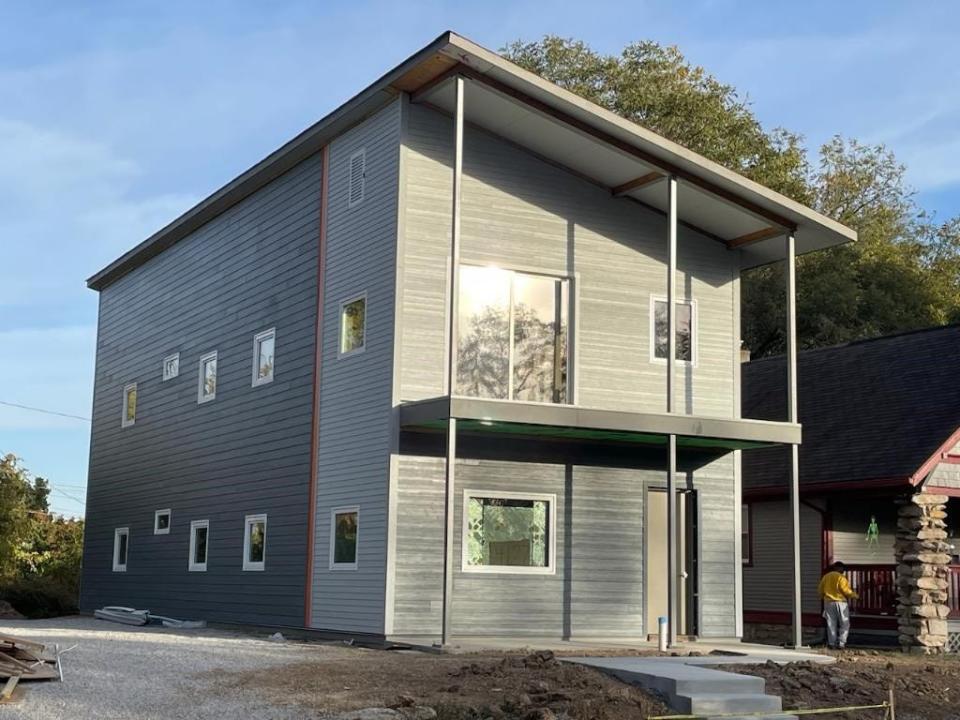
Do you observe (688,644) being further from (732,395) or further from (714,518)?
(732,395)

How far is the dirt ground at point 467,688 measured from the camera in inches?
416

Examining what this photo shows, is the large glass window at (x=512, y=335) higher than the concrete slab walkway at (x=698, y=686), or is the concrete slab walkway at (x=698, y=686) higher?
the large glass window at (x=512, y=335)

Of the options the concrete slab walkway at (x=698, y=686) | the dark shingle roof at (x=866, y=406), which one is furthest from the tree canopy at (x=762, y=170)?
the concrete slab walkway at (x=698, y=686)

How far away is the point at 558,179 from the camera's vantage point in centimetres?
1908

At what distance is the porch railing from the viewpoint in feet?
70.8

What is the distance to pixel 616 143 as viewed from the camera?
59.3ft

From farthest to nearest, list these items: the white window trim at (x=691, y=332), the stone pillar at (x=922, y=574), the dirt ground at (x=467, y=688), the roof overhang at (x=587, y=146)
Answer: the stone pillar at (x=922, y=574)
the white window trim at (x=691, y=332)
the roof overhang at (x=587, y=146)
the dirt ground at (x=467, y=688)

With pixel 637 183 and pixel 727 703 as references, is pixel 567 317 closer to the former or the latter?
pixel 637 183

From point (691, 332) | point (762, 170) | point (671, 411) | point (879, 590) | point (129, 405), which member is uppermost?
point (762, 170)

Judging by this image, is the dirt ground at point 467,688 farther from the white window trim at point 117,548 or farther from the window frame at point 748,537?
the white window trim at point 117,548

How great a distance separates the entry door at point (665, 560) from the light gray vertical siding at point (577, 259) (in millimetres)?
1477

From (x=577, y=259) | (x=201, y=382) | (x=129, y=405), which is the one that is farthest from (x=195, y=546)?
(x=577, y=259)

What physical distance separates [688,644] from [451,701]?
7.62 meters

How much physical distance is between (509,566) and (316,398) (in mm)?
3924
